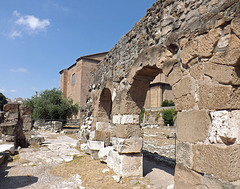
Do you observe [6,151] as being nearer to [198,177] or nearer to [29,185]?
[29,185]

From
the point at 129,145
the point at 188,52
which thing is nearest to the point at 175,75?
the point at 188,52

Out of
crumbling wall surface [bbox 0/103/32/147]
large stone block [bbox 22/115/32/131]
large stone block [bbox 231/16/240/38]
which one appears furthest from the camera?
large stone block [bbox 22/115/32/131]

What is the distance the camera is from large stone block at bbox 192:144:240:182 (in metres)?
2.02

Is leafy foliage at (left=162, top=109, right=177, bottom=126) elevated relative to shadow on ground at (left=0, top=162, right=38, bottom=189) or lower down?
elevated

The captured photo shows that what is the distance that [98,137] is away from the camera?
6.66 m

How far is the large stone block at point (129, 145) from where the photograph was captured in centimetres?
455

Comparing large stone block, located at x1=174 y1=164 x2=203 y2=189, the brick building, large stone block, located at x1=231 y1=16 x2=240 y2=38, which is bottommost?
large stone block, located at x1=174 y1=164 x2=203 y2=189

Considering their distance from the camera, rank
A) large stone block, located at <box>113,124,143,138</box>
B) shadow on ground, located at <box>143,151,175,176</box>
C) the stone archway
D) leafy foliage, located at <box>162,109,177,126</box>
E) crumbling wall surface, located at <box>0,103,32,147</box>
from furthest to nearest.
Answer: leafy foliage, located at <box>162,109,177,126</box>
crumbling wall surface, located at <box>0,103,32,147</box>
the stone archway
shadow on ground, located at <box>143,151,175,176</box>
large stone block, located at <box>113,124,143,138</box>

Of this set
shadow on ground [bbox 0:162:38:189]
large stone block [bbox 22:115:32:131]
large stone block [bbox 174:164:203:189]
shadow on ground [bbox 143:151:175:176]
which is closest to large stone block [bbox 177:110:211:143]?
large stone block [bbox 174:164:203:189]

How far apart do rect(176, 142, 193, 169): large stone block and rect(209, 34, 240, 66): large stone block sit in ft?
3.91

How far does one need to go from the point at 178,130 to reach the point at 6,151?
19.9ft

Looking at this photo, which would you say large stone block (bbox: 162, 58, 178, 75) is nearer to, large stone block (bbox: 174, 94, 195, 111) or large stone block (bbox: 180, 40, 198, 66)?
large stone block (bbox: 180, 40, 198, 66)

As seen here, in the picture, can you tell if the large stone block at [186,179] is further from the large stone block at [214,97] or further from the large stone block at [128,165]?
the large stone block at [128,165]

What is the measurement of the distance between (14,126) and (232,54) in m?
8.17
